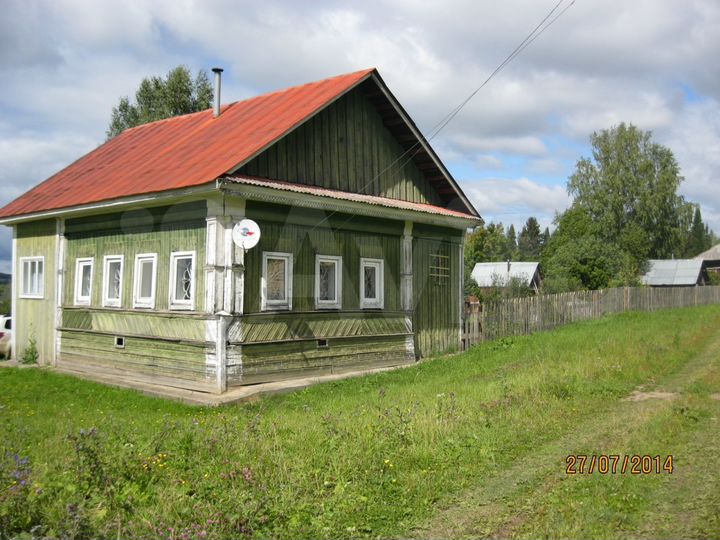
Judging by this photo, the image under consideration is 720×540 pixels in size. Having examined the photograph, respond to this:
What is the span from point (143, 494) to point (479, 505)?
8.59ft

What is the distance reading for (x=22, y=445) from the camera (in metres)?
6.85

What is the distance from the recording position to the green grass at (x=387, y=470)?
4691mm

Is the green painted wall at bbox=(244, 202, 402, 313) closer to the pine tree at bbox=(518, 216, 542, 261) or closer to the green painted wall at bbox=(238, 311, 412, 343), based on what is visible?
the green painted wall at bbox=(238, 311, 412, 343)

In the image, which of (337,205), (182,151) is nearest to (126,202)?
(182,151)

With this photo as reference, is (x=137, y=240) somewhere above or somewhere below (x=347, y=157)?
below

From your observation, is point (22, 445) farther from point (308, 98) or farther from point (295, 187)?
point (308, 98)

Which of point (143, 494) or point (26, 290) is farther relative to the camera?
point (26, 290)

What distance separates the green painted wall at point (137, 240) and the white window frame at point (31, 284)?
1166 millimetres

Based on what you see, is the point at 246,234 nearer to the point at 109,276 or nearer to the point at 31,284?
the point at 109,276

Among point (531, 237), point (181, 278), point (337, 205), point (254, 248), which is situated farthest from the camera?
point (531, 237)

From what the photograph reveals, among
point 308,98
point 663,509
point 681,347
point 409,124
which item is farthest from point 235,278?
point 681,347

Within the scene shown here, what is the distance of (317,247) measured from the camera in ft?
42.7
